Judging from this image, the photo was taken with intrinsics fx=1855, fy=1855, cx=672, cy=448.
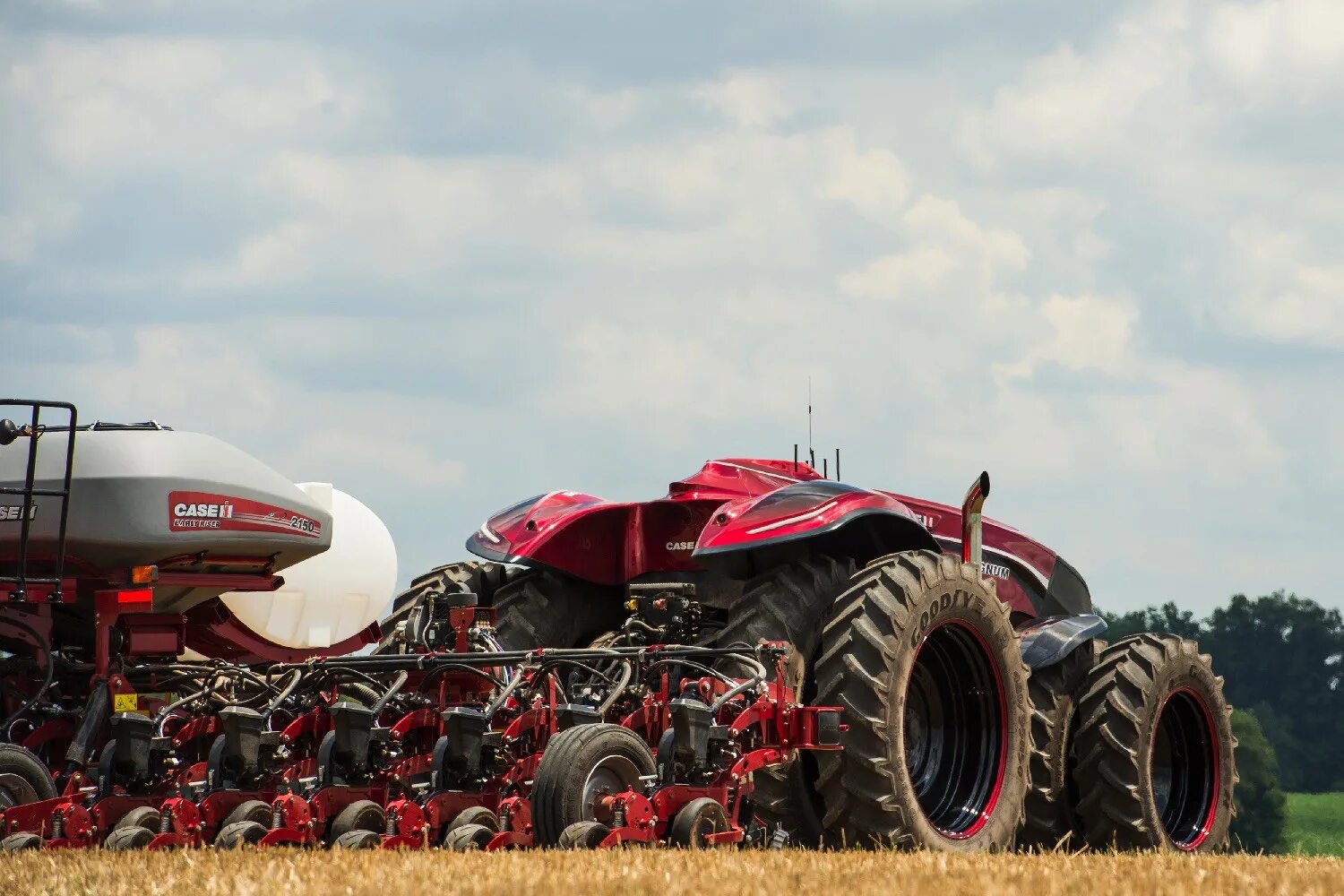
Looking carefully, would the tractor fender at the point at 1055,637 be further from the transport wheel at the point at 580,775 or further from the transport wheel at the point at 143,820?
the transport wheel at the point at 143,820

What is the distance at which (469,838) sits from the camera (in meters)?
7.54

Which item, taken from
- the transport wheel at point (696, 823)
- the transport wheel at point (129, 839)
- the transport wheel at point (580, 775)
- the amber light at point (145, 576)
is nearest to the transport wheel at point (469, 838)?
the transport wheel at point (580, 775)

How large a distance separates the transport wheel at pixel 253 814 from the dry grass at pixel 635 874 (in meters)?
0.63

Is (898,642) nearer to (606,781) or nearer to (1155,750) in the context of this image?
(606,781)

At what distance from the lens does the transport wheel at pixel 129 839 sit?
7816 millimetres

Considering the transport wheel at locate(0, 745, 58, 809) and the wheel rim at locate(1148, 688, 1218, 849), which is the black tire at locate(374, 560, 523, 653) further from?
the wheel rim at locate(1148, 688, 1218, 849)

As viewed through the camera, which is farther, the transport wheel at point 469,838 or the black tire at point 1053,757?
the black tire at point 1053,757

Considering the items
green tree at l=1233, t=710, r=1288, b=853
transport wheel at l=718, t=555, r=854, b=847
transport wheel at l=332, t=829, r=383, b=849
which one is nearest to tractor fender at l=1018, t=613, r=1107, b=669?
transport wheel at l=718, t=555, r=854, b=847

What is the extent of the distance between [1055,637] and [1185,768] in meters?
1.48

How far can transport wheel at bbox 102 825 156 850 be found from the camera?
7816 millimetres

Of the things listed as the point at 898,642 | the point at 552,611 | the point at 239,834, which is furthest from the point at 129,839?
the point at 898,642

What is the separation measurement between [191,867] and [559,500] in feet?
14.2

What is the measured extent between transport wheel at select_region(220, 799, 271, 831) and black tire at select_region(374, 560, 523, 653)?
2513 mm

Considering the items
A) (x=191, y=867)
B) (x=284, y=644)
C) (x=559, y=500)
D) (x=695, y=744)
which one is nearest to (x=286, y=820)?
(x=191, y=867)
